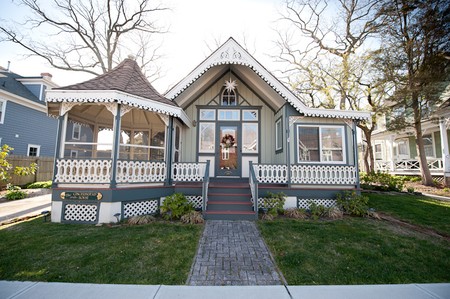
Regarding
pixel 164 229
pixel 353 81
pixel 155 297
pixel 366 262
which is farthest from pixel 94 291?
pixel 353 81

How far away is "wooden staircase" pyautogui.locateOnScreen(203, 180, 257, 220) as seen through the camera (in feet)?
20.3

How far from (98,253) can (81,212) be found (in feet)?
9.00

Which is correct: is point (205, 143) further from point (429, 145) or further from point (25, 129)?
point (429, 145)

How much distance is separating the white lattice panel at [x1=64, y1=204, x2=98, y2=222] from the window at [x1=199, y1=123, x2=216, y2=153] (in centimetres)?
476

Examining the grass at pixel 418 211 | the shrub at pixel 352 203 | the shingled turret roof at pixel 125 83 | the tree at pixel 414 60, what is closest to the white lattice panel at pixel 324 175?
the shrub at pixel 352 203

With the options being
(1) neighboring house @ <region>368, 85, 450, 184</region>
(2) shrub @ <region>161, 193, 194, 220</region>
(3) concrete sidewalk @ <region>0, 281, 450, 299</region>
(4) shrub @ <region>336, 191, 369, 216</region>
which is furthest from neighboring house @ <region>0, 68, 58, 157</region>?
(1) neighboring house @ <region>368, 85, 450, 184</region>

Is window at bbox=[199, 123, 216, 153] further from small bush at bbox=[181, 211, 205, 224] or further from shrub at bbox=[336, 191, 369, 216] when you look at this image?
shrub at bbox=[336, 191, 369, 216]

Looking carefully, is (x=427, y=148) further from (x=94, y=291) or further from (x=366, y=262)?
(x=94, y=291)

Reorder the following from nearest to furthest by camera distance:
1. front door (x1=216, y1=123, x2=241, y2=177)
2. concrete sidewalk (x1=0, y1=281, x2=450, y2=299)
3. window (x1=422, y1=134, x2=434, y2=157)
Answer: concrete sidewalk (x1=0, y1=281, x2=450, y2=299) < front door (x1=216, y1=123, x2=241, y2=177) < window (x1=422, y1=134, x2=434, y2=157)

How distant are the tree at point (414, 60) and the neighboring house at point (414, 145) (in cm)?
90

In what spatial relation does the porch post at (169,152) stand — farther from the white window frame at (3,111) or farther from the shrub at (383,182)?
the white window frame at (3,111)

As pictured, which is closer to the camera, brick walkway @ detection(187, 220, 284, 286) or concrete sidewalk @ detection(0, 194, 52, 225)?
brick walkway @ detection(187, 220, 284, 286)

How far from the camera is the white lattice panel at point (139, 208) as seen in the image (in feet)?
20.0

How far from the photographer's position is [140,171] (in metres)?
6.48
